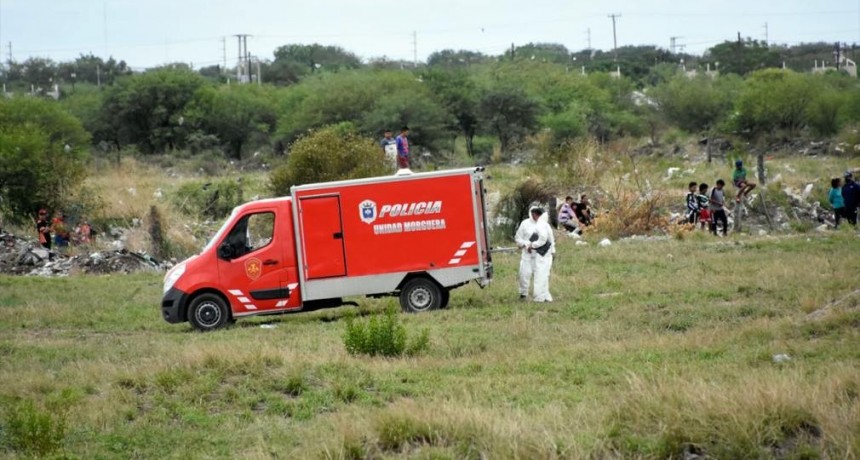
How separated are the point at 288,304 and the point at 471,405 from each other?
9821 millimetres

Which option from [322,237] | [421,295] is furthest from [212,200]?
[421,295]

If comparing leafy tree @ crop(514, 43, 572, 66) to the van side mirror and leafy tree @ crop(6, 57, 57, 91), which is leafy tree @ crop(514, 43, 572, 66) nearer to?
Answer: leafy tree @ crop(6, 57, 57, 91)

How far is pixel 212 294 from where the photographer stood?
20.3 m

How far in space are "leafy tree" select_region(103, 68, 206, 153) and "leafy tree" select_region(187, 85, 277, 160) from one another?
39.8 inches

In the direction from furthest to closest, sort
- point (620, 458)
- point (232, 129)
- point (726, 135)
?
point (232, 129)
point (726, 135)
point (620, 458)

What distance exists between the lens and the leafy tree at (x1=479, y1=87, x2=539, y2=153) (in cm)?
7350


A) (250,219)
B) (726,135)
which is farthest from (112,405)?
(726,135)

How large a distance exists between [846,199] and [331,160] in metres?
14.7

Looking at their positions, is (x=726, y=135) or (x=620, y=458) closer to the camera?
(x=620, y=458)

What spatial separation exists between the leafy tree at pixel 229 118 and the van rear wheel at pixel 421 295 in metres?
57.8

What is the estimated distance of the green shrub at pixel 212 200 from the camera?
136 feet

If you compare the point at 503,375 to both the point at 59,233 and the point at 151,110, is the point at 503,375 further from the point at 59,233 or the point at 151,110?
the point at 151,110

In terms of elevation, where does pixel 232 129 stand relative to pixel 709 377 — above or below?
above

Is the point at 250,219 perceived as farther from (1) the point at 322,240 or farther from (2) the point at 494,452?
(2) the point at 494,452
